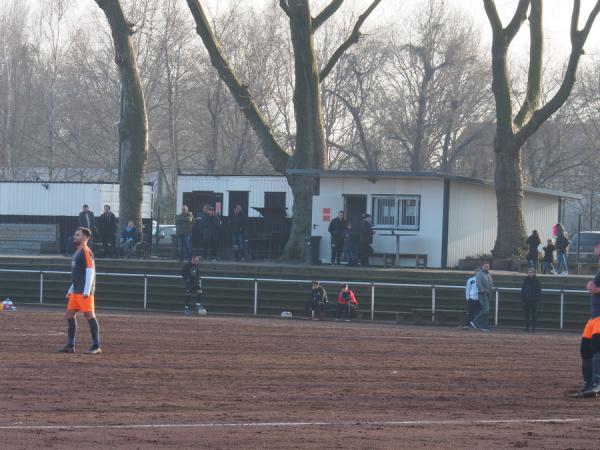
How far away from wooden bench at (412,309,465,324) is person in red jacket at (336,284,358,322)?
1.62 metres

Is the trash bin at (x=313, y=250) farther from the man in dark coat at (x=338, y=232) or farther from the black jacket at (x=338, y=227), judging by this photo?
the black jacket at (x=338, y=227)

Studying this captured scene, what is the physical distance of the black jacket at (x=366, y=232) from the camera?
1259 inches

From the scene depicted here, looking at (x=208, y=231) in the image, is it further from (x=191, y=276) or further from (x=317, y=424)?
(x=317, y=424)

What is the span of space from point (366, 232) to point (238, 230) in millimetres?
4470

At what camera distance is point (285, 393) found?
12.4 m

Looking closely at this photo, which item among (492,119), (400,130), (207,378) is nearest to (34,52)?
(400,130)

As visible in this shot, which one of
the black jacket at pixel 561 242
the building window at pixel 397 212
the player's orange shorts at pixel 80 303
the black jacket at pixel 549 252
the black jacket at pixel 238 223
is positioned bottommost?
the player's orange shorts at pixel 80 303

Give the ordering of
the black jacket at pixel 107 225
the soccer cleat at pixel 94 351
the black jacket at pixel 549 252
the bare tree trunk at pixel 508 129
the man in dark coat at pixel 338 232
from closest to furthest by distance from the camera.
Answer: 1. the soccer cleat at pixel 94 351
2. the man in dark coat at pixel 338 232
3. the black jacket at pixel 549 252
4. the black jacket at pixel 107 225
5. the bare tree trunk at pixel 508 129

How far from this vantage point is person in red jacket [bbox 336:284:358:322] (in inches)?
1112

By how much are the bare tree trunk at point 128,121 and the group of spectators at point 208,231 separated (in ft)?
9.98

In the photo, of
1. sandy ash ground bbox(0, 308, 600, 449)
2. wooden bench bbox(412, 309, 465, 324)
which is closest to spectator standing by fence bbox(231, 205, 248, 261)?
wooden bench bbox(412, 309, 465, 324)

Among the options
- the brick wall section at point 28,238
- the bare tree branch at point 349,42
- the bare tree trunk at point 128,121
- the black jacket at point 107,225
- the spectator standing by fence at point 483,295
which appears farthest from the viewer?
the brick wall section at point 28,238

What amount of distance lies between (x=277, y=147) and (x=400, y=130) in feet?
77.2

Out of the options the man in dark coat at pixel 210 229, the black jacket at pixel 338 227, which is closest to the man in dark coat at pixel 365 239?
the black jacket at pixel 338 227
